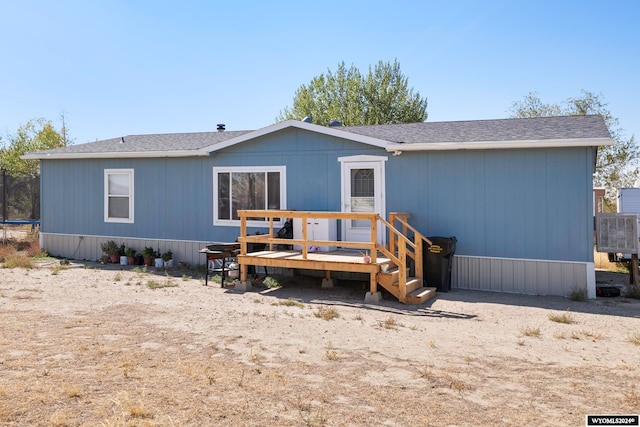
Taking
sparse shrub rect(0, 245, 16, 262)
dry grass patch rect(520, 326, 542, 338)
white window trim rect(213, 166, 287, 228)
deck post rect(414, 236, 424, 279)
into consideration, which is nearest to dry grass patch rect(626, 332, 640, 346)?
dry grass patch rect(520, 326, 542, 338)

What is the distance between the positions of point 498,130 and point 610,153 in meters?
21.0

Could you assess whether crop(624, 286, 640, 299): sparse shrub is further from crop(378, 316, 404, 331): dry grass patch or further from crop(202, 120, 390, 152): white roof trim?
crop(202, 120, 390, 152): white roof trim

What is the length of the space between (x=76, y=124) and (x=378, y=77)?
21106mm

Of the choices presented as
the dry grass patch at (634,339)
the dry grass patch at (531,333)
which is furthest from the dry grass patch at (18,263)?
the dry grass patch at (634,339)

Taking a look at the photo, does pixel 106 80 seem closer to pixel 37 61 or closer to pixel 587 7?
pixel 37 61

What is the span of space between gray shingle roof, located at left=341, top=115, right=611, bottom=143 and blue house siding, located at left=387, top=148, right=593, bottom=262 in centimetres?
28

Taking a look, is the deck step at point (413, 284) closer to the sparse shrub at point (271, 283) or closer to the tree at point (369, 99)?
the sparse shrub at point (271, 283)

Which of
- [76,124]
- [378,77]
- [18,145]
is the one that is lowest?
[18,145]

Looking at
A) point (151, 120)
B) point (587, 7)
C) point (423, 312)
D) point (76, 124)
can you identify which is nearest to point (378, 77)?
point (151, 120)

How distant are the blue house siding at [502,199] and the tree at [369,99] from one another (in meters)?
26.0

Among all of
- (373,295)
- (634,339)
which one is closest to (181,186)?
(373,295)

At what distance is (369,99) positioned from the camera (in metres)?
36.0

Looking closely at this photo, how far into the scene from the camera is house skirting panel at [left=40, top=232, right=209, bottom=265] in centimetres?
1211

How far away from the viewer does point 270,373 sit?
4.62 m
